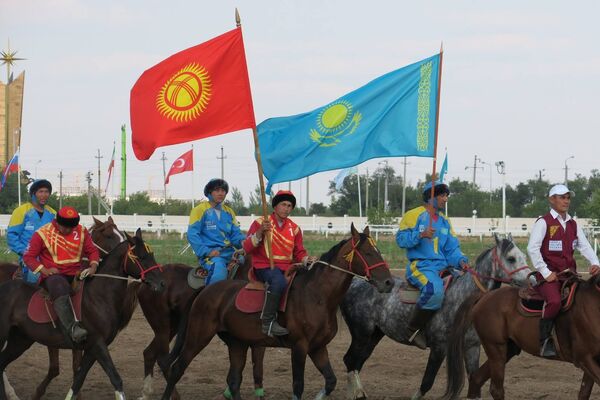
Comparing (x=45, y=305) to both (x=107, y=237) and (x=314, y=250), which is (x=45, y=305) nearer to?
(x=107, y=237)

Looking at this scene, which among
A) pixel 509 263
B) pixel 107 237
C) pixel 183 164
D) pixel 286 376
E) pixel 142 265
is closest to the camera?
pixel 142 265

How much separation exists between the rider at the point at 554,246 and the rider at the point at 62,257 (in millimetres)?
4849

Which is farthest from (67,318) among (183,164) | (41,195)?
(183,164)

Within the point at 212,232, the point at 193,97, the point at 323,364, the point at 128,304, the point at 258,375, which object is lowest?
the point at 258,375

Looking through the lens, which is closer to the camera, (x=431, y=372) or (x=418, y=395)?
(x=431, y=372)

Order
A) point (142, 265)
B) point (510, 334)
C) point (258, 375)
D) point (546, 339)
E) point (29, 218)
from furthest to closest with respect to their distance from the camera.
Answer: point (29, 218) < point (258, 375) < point (142, 265) < point (510, 334) < point (546, 339)

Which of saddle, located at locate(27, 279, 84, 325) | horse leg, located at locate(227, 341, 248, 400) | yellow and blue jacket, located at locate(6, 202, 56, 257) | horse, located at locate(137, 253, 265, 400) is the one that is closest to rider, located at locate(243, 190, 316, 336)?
horse leg, located at locate(227, 341, 248, 400)

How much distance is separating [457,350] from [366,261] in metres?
1.39

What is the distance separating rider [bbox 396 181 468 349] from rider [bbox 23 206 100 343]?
3.74 meters

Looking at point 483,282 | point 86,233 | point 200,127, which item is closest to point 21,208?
Result: point 86,233

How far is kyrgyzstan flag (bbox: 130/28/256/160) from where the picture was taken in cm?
1136

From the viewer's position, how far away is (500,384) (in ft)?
35.8

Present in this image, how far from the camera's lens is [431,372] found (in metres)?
12.3

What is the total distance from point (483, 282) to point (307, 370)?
365cm
